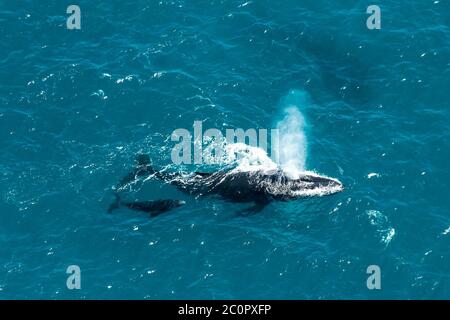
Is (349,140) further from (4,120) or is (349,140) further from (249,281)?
(4,120)

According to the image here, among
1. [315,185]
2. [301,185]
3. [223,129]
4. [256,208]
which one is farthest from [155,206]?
[315,185]

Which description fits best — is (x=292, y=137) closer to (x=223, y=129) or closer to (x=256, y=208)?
(x=223, y=129)

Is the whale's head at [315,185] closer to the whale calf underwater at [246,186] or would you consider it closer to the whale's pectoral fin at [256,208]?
the whale calf underwater at [246,186]

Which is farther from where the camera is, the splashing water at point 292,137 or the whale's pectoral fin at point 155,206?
the splashing water at point 292,137

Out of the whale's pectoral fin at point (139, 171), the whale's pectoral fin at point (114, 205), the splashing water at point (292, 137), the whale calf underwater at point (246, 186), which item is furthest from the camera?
the splashing water at point (292, 137)

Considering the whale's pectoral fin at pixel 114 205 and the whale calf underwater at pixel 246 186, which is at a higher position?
the whale calf underwater at pixel 246 186

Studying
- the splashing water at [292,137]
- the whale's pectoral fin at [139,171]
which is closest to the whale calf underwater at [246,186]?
the whale's pectoral fin at [139,171]
